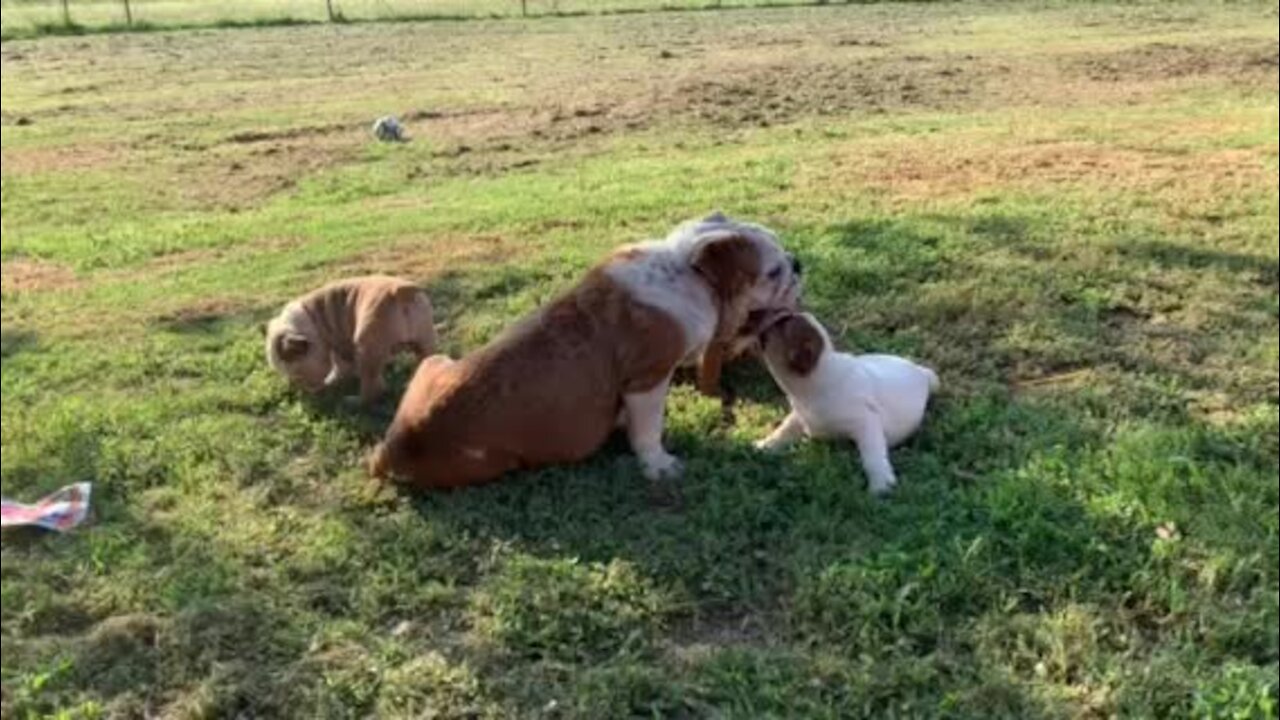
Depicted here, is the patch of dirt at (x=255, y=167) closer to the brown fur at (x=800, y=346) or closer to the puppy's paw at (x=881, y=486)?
the brown fur at (x=800, y=346)

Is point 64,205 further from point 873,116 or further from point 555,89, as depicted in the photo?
point 873,116

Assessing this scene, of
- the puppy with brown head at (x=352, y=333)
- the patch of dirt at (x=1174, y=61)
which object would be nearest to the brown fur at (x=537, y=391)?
the puppy with brown head at (x=352, y=333)

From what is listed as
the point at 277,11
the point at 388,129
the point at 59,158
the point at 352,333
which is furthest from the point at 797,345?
the point at 388,129

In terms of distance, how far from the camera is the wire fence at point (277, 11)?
259 centimetres

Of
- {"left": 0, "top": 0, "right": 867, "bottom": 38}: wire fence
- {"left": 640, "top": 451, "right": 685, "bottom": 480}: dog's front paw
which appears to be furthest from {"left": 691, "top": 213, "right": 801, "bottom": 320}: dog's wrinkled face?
{"left": 0, "top": 0, "right": 867, "bottom": 38}: wire fence

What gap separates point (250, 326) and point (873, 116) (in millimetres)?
3031

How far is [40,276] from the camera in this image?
14.9ft

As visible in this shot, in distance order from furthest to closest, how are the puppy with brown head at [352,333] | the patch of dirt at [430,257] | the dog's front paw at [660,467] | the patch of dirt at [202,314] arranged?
the patch of dirt at [430,257] → the patch of dirt at [202,314] → the puppy with brown head at [352,333] → the dog's front paw at [660,467]

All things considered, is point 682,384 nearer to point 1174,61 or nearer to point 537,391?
point 537,391

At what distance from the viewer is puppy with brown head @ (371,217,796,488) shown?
3.82 metres

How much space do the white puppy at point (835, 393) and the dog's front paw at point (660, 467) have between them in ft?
0.89

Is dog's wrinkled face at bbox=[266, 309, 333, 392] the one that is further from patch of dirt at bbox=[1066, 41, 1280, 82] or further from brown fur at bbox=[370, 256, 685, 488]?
patch of dirt at bbox=[1066, 41, 1280, 82]

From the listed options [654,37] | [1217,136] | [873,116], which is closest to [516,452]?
[654,37]

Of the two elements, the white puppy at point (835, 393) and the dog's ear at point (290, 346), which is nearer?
the white puppy at point (835, 393)
